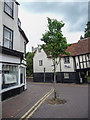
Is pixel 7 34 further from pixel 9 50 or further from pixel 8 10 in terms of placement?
pixel 8 10

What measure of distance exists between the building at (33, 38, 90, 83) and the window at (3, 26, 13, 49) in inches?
503

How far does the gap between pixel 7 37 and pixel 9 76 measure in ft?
11.1

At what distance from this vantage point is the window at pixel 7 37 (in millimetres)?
8852

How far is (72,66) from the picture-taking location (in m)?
20.8

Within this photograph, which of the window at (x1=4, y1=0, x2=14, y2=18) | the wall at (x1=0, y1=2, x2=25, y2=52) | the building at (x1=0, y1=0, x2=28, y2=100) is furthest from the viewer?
the window at (x1=4, y1=0, x2=14, y2=18)

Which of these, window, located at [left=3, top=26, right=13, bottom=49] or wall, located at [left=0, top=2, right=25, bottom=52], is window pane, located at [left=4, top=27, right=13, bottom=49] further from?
wall, located at [left=0, top=2, right=25, bottom=52]

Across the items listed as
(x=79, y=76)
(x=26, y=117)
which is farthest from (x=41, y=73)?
(x=26, y=117)

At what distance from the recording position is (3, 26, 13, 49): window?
8.85 m

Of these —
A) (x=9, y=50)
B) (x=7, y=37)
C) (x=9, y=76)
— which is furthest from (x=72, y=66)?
(x=9, y=50)

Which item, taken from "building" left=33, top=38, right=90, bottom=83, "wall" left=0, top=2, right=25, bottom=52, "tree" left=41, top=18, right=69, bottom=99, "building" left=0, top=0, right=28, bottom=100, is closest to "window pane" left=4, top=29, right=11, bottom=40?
"building" left=0, top=0, right=28, bottom=100

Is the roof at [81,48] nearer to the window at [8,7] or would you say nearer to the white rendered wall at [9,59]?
the white rendered wall at [9,59]

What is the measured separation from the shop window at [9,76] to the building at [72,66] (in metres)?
11.8

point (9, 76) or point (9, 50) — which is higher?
point (9, 50)

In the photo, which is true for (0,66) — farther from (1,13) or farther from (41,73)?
(41,73)
